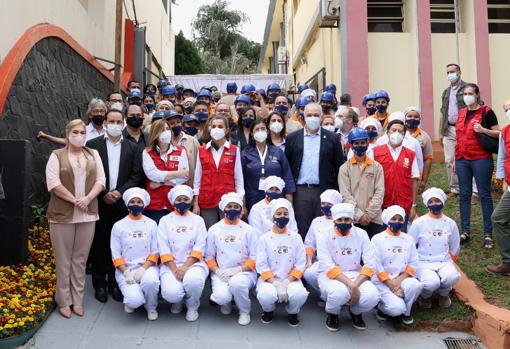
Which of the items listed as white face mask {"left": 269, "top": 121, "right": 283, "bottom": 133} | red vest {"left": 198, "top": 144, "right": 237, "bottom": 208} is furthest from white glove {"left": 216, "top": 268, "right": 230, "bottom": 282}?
white face mask {"left": 269, "top": 121, "right": 283, "bottom": 133}

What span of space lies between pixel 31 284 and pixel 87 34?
25.5ft

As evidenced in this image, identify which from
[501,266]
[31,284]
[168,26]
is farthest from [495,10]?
[168,26]

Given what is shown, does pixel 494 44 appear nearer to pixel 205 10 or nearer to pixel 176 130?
pixel 176 130

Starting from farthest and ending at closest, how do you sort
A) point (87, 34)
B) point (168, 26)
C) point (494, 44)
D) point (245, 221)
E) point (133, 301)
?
point (168, 26), point (494, 44), point (87, 34), point (245, 221), point (133, 301)

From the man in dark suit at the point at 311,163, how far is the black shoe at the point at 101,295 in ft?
7.91

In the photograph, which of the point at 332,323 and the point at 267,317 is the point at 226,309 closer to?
the point at 267,317

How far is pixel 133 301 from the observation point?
17.0ft

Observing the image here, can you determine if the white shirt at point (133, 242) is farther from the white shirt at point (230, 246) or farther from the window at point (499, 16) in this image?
the window at point (499, 16)

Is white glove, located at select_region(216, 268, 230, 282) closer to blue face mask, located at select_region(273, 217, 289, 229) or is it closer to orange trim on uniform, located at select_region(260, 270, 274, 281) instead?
orange trim on uniform, located at select_region(260, 270, 274, 281)

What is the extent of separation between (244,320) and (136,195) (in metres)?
1.78

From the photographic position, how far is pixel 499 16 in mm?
12953

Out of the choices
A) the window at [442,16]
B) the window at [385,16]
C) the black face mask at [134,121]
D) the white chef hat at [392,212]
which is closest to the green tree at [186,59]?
the window at [385,16]

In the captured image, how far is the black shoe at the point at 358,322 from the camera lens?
5284 mm

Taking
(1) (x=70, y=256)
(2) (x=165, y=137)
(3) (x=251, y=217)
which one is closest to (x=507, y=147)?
(3) (x=251, y=217)
